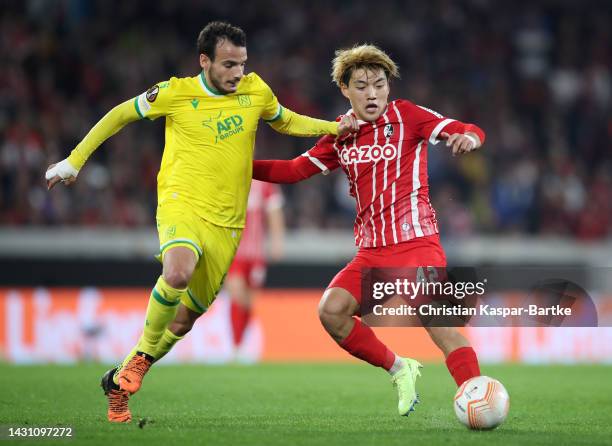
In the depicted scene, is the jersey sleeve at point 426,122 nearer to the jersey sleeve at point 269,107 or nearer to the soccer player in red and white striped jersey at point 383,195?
the soccer player in red and white striped jersey at point 383,195

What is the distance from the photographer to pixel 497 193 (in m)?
15.0

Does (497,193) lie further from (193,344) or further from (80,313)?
(80,313)

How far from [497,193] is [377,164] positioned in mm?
9105

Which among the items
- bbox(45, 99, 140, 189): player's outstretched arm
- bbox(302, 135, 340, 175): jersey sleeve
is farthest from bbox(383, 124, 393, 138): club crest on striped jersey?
bbox(45, 99, 140, 189): player's outstretched arm

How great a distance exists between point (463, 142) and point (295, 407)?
2.21 metres

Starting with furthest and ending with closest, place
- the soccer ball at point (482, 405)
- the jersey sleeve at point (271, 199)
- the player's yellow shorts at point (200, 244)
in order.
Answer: the jersey sleeve at point (271, 199), the player's yellow shorts at point (200, 244), the soccer ball at point (482, 405)

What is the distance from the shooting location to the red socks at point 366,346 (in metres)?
6.09

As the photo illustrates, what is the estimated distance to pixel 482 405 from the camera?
5.50 m

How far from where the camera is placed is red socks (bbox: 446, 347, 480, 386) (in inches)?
229

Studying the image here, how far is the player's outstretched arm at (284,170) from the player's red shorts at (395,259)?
770mm

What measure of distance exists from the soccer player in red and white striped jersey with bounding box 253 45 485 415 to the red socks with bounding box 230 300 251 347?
5.20 metres

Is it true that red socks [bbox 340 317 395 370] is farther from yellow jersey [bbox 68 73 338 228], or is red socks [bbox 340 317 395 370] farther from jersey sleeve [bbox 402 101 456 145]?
jersey sleeve [bbox 402 101 456 145]

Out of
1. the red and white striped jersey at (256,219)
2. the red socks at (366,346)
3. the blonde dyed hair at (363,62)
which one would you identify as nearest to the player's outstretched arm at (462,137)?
the blonde dyed hair at (363,62)

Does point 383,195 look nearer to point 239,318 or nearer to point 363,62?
point 363,62
